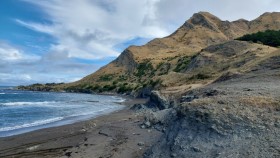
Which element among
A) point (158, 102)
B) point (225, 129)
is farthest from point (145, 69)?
point (225, 129)

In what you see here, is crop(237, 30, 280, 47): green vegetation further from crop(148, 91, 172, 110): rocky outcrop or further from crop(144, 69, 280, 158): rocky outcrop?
crop(144, 69, 280, 158): rocky outcrop

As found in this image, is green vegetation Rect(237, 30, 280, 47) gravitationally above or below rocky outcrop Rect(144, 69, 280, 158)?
above

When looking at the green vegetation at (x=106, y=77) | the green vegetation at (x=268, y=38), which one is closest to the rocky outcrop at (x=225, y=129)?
the green vegetation at (x=268, y=38)

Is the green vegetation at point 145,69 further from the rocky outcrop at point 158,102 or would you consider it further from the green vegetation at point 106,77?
the rocky outcrop at point 158,102

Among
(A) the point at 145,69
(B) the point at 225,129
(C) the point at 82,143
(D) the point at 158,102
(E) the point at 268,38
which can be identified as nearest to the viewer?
(B) the point at 225,129

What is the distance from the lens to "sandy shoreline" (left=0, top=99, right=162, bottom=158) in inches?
718

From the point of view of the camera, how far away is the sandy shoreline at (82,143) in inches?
718

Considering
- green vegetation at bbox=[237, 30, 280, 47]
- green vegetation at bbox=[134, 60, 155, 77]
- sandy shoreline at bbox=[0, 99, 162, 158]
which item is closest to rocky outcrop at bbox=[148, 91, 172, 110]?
sandy shoreline at bbox=[0, 99, 162, 158]

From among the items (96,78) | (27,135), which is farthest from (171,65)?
(27,135)

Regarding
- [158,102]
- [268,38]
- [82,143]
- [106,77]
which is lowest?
[82,143]

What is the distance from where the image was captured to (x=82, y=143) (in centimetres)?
2108

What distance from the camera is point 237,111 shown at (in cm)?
1387

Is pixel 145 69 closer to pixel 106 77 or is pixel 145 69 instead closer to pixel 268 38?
pixel 106 77

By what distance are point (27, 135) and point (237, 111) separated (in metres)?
16.9
